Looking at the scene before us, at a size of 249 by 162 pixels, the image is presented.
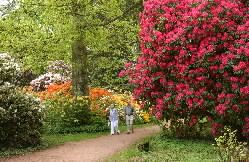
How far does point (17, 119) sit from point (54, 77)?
56.2 ft

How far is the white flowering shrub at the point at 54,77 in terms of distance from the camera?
34.3m

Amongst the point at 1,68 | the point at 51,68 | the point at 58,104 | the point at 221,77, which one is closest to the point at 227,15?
the point at 221,77

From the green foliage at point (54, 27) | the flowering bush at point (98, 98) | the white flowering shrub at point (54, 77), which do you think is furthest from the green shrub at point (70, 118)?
the white flowering shrub at point (54, 77)

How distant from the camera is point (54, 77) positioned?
114 feet

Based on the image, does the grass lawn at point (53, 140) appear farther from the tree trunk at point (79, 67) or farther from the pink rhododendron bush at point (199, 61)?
the pink rhododendron bush at point (199, 61)

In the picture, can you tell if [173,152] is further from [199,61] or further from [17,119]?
[17,119]

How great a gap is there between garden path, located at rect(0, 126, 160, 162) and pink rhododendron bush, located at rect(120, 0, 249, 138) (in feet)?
7.69

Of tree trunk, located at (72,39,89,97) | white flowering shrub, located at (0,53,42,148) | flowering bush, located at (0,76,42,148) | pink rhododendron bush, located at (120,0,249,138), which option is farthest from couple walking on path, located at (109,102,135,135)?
pink rhododendron bush, located at (120,0,249,138)

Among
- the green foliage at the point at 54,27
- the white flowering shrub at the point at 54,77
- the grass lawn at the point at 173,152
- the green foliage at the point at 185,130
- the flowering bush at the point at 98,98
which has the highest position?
the green foliage at the point at 54,27

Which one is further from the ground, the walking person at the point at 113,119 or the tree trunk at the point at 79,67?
the tree trunk at the point at 79,67

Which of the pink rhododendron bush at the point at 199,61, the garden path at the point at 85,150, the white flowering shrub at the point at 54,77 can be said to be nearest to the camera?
the pink rhododendron bush at the point at 199,61

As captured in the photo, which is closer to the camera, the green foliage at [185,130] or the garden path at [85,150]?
the garden path at [85,150]

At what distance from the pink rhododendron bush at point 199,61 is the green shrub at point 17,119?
4.32 metres

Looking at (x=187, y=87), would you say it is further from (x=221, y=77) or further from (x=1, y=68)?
(x=1, y=68)
